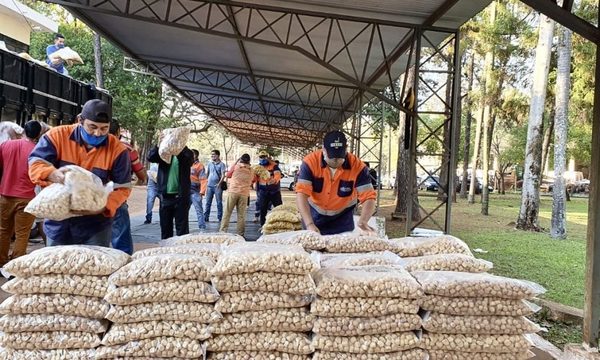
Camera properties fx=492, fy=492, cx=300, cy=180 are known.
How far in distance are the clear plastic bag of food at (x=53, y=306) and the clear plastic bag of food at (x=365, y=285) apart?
1.05 meters

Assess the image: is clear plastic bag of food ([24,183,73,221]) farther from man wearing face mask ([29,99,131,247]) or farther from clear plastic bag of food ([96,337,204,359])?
clear plastic bag of food ([96,337,204,359])

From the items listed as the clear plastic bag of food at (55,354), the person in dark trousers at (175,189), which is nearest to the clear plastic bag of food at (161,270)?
the clear plastic bag of food at (55,354)

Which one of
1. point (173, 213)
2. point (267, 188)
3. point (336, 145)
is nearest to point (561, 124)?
point (267, 188)

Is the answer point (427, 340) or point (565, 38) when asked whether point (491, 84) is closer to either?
point (565, 38)

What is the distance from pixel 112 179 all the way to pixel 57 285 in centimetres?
128

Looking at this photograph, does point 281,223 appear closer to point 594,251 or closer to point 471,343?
point 594,251

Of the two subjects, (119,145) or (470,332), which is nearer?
(470,332)

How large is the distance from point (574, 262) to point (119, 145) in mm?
9439

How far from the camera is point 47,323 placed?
2281 millimetres

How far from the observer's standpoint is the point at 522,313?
2545mm

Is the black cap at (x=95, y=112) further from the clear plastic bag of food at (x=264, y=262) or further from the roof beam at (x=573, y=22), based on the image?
the roof beam at (x=573, y=22)

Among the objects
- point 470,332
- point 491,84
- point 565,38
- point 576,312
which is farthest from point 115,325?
point 491,84

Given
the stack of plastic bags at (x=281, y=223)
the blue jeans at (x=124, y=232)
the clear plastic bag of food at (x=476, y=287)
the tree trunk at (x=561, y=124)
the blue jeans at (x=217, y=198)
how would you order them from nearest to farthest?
the clear plastic bag of food at (x=476, y=287) → the blue jeans at (x=124, y=232) → the stack of plastic bags at (x=281, y=223) → the tree trunk at (x=561, y=124) → the blue jeans at (x=217, y=198)

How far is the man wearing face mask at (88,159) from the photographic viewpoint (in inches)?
127
